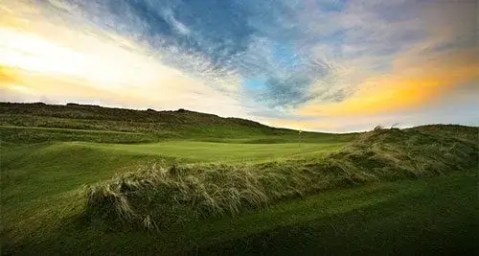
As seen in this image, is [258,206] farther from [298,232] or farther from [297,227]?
[298,232]

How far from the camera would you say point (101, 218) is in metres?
10.6

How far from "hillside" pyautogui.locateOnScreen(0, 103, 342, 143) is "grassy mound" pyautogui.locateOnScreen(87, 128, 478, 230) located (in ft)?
55.7

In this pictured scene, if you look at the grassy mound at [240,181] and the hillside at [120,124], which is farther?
the hillside at [120,124]

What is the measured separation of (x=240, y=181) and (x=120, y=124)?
32.1m

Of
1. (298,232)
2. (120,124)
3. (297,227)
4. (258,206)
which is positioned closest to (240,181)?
(258,206)

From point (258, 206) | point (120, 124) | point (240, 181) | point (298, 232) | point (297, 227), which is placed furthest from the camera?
point (120, 124)

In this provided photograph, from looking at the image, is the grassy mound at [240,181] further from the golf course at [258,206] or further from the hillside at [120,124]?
the hillside at [120,124]

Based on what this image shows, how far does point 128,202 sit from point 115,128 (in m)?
28.7

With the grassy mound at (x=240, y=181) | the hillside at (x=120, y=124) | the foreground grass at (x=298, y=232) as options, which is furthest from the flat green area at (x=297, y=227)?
the hillside at (x=120, y=124)

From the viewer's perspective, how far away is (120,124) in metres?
42.2

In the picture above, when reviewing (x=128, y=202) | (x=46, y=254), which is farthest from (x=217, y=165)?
(x=46, y=254)

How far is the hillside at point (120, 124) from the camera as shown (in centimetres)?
3075

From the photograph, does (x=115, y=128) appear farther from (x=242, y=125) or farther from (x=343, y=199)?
(x=343, y=199)

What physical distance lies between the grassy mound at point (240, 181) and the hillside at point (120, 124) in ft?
55.7
